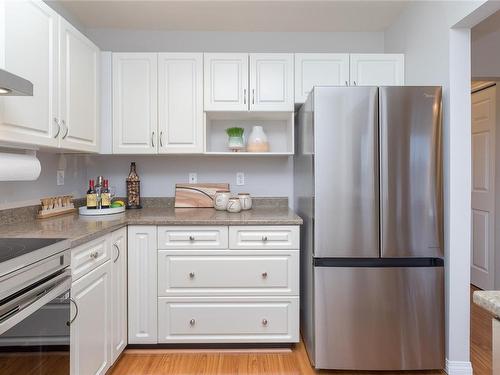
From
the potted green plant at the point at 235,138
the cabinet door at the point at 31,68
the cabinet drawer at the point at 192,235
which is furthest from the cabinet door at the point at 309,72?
the cabinet door at the point at 31,68

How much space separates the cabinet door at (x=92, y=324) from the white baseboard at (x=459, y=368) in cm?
192

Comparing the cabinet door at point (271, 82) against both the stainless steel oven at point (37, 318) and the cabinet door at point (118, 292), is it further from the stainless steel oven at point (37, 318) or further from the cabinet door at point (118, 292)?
the stainless steel oven at point (37, 318)

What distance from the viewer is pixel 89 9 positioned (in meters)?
2.26

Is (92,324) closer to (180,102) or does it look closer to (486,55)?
(180,102)

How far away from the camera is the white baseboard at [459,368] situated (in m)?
1.69

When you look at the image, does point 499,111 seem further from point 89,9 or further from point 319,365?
point 89,9

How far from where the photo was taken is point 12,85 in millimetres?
1096

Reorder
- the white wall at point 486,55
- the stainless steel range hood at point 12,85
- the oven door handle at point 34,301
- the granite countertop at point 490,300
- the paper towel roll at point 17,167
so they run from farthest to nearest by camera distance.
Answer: the white wall at point 486,55 < the paper towel roll at point 17,167 < the stainless steel range hood at point 12,85 < the oven door handle at point 34,301 < the granite countertop at point 490,300

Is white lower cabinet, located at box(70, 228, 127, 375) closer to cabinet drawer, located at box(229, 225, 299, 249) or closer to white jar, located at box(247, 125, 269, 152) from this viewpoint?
cabinet drawer, located at box(229, 225, 299, 249)

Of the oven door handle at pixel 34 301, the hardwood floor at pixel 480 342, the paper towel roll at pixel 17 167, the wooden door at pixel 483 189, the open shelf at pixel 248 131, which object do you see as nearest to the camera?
the oven door handle at pixel 34 301

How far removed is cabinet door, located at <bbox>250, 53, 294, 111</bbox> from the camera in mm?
2205

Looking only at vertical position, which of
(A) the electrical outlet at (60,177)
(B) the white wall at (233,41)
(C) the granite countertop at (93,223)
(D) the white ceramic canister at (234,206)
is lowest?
(C) the granite countertop at (93,223)

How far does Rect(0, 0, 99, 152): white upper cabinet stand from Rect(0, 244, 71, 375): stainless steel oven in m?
0.65

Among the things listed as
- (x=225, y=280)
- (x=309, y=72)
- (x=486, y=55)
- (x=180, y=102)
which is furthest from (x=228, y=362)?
(x=486, y=55)
